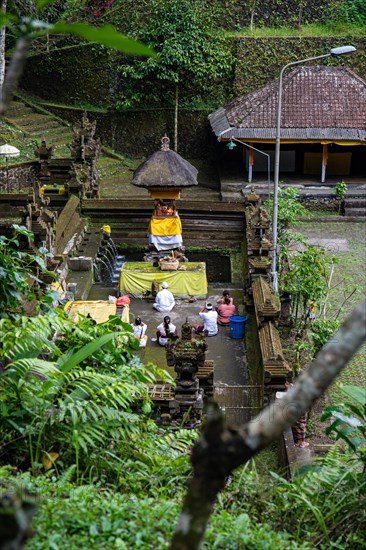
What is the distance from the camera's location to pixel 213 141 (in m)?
32.9

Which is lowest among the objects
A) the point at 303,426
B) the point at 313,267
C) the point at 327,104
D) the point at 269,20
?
the point at 303,426

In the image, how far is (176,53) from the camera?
31062mm

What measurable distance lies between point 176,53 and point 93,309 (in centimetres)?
1698

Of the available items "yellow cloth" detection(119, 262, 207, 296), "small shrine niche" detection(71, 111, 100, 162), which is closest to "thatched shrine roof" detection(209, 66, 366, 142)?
"small shrine niche" detection(71, 111, 100, 162)

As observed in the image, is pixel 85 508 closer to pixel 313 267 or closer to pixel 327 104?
pixel 313 267

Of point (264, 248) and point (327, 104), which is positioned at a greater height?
point (327, 104)

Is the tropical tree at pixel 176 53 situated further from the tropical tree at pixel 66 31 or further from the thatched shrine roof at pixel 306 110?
the tropical tree at pixel 66 31

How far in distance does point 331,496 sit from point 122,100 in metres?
27.2

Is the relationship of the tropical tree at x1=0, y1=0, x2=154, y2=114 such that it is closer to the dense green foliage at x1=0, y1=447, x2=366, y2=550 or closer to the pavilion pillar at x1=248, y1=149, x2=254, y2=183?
the dense green foliage at x1=0, y1=447, x2=366, y2=550

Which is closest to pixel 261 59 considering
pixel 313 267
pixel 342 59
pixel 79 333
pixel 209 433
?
pixel 342 59

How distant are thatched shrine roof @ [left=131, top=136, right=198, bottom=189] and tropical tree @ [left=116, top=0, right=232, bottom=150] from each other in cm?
1093

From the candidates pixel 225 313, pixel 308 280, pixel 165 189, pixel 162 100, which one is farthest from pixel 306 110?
pixel 308 280

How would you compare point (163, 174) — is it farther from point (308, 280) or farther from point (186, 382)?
point (186, 382)

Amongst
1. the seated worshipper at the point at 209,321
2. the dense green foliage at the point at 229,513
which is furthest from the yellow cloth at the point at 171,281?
the dense green foliage at the point at 229,513
